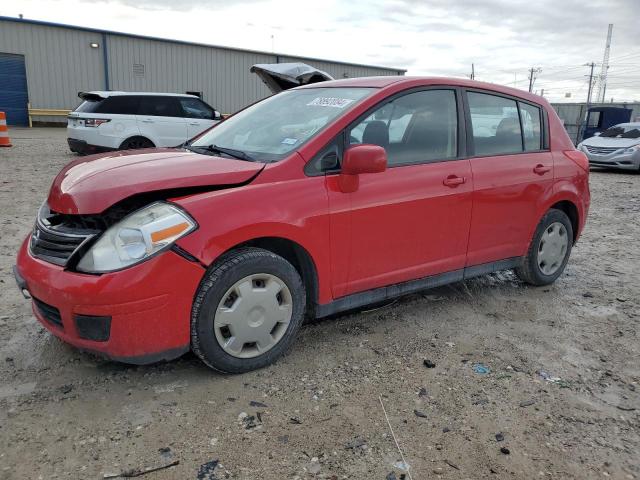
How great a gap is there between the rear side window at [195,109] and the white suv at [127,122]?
0.03 m

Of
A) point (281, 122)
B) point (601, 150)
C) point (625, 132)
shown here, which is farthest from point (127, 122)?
point (625, 132)

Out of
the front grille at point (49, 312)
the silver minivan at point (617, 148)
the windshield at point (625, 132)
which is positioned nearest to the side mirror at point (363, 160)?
the front grille at point (49, 312)

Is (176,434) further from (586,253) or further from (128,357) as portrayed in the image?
(586,253)

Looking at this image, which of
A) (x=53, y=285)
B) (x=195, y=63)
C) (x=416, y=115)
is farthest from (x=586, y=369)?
(x=195, y=63)

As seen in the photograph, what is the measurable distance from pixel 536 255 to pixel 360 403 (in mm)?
2482

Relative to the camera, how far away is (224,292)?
8.93 feet

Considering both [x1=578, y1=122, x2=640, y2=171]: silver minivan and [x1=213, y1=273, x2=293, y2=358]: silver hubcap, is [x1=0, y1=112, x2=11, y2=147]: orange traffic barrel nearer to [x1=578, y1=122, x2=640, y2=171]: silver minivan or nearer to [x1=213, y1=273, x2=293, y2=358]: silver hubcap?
[x1=213, y1=273, x2=293, y2=358]: silver hubcap

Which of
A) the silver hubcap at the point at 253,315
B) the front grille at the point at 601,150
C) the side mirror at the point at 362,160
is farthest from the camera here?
the front grille at the point at 601,150

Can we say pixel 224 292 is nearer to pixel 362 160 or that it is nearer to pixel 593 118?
pixel 362 160

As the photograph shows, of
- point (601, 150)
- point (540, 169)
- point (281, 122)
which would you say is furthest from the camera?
point (601, 150)

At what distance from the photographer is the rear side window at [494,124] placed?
3.87 metres

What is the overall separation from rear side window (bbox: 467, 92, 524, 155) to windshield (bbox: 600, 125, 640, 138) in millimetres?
13059

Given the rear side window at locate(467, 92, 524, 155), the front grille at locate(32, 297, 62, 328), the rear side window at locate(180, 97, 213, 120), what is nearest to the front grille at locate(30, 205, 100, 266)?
the front grille at locate(32, 297, 62, 328)

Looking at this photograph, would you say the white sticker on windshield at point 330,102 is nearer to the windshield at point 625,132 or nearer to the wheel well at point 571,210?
the wheel well at point 571,210
